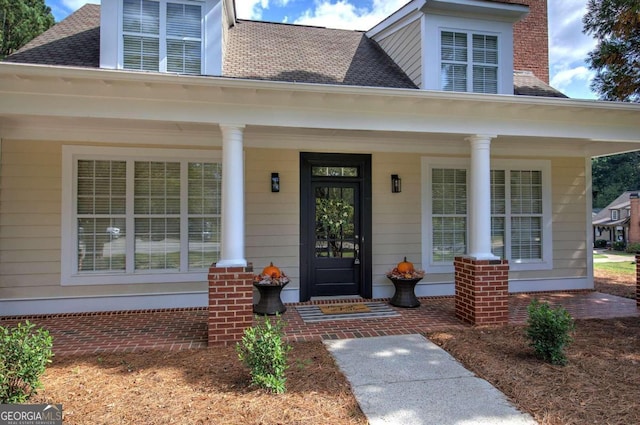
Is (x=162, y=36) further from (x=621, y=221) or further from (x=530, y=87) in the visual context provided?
(x=621, y=221)

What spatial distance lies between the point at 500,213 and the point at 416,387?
4809mm

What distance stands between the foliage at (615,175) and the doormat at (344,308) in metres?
37.3

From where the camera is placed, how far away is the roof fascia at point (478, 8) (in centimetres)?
577

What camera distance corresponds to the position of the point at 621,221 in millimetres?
27969

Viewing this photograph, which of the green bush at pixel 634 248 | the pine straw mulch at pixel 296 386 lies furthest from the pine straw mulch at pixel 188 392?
the green bush at pixel 634 248

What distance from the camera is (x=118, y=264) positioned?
5730mm

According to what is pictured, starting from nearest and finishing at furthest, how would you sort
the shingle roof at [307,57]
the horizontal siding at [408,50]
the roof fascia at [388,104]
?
the roof fascia at [388,104] → the shingle roof at [307,57] → the horizontal siding at [408,50]

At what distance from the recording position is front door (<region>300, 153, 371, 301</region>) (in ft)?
20.6

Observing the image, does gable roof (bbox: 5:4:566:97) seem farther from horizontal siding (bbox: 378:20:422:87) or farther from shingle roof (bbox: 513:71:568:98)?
horizontal siding (bbox: 378:20:422:87)

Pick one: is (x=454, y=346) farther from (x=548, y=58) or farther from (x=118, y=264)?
(x=548, y=58)

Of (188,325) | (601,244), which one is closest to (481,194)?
(188,325)

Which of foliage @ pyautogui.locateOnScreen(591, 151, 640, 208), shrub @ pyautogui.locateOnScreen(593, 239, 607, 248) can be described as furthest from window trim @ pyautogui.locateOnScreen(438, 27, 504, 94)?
foliage @ pyautogui.locateOnScreen(591, 151, 640, 208)

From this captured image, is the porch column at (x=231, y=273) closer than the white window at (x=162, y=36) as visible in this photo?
Yes

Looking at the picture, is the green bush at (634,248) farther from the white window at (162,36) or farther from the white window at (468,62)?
the white window at (162,36)
